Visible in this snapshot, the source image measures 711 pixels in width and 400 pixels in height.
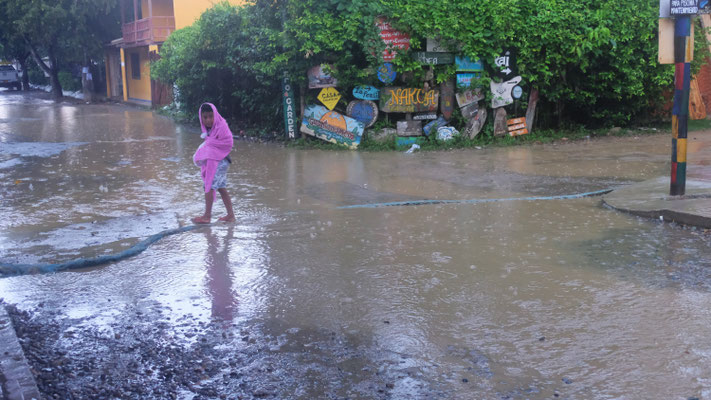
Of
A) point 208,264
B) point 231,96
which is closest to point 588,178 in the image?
point 208,264

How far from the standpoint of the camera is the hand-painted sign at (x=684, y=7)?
8.05 m

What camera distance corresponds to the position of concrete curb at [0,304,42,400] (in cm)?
377

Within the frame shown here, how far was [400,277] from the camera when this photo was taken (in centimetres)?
611

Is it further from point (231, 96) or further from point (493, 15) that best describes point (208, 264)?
point (231, 96)

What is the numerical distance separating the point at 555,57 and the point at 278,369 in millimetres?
12207

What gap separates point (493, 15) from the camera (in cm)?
1413

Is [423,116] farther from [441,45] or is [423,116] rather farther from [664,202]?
[664,202]

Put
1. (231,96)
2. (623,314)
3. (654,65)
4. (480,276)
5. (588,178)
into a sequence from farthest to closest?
(231,96), (654,65), (588,178), (480,276), (623,314)

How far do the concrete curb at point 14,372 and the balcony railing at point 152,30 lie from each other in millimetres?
28392

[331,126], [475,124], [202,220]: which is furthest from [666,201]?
[331,126]

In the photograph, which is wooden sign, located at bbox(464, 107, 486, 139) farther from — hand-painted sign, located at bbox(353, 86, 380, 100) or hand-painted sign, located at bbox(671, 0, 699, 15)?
hand-painted sign, located at bbox(671, 0, 699, 15)

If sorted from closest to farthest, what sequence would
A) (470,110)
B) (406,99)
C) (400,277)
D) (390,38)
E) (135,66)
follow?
(400,277) → (390,38) → (406,99) → (470,110) → (135,66)

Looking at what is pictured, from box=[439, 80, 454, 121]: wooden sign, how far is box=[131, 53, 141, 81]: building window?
24.8 m

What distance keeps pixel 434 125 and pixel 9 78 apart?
44.6m
